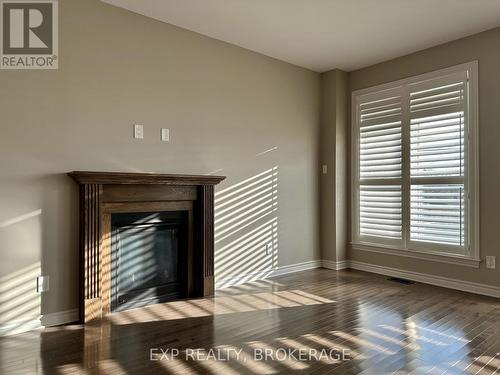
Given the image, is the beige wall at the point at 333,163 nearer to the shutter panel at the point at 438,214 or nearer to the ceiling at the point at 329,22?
the ceiling at the point at 329,22

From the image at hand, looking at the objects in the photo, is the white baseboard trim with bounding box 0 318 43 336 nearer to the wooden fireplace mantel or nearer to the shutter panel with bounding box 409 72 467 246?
the wooden fireplace mantel

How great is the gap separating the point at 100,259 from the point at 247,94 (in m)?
2.45

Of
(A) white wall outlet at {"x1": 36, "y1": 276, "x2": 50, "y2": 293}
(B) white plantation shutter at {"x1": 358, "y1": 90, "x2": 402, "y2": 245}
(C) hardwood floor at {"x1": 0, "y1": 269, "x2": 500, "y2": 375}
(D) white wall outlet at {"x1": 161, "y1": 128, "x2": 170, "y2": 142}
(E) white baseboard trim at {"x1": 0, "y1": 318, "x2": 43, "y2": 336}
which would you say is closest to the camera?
(C) hardwood floor at {"x1": 0, "y1": 269, "x2": 500, "y2": 375}

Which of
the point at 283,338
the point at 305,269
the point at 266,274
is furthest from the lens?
the point at 305,269

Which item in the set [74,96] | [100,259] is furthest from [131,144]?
[100,259]

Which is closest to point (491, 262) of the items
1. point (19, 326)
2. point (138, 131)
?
point (138, 131)

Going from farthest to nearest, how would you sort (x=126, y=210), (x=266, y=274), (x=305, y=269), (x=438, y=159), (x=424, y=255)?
(x=305, y=269), (x=266, y=274), (x=424, y=255), (x=438, y=159), (x=126, y=210)

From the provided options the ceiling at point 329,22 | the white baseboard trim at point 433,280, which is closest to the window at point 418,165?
the white baseboard trim at point 433,280

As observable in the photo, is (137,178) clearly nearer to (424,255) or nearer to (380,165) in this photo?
(380,165)

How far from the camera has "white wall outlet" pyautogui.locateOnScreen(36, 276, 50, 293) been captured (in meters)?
2.91

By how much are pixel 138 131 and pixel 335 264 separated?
3.12m

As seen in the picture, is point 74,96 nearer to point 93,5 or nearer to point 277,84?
point 93,5

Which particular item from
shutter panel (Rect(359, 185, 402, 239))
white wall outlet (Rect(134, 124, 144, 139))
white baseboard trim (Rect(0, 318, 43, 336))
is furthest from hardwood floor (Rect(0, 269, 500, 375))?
white wall outlet (Rect(134, 124, 144, 139))

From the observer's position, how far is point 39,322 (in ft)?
9.55
